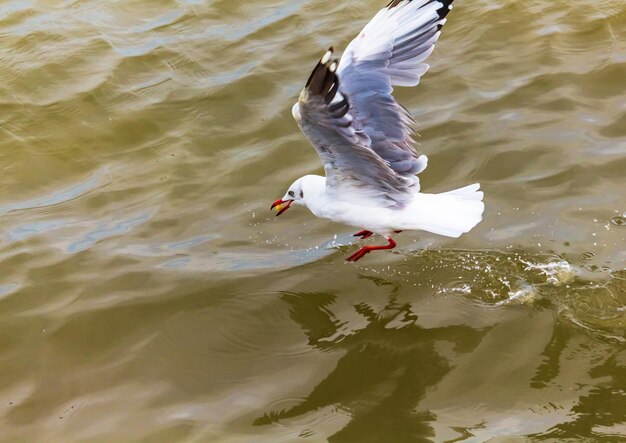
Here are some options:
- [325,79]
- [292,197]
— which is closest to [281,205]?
[292,197]

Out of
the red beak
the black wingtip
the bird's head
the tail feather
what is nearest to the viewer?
the black wingtip

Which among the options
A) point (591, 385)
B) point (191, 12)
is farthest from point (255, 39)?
point (591, 385)

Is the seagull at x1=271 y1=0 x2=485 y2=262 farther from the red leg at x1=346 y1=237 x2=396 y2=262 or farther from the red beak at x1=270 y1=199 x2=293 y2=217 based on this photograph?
the red beak at x1=270 y1=199 x2=293 y2=217

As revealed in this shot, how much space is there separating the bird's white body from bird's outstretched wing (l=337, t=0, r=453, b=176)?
0.30 meters

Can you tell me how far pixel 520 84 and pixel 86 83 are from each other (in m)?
4.29

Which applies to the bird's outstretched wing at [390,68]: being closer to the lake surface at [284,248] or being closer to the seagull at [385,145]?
the seagull at [385,145]

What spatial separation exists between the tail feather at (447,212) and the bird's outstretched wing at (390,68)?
30cm

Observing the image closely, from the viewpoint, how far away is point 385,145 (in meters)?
5.60

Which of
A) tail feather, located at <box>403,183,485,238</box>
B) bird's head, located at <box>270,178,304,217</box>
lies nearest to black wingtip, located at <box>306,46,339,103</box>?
tail feather, located at <box>403,183,485,238</box>

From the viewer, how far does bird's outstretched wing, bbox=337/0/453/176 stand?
18.0ft

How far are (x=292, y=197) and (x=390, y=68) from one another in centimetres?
115

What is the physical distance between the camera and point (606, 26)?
27.0 feet

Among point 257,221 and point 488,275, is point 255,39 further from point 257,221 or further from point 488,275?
point 488,275

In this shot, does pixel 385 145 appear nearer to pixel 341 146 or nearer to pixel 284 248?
pixel 341 146
